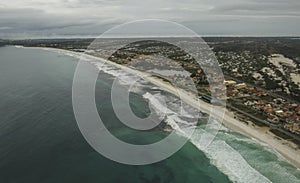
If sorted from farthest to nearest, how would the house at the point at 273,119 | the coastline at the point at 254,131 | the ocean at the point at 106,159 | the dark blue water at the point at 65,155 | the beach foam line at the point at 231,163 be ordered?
the house at the point at 273,119 → the coastline at the point at 254,131 → the beach foam line at the point at 231,163 → the ocean at the point at 106,159 → the dark blue water at the point at 65,155

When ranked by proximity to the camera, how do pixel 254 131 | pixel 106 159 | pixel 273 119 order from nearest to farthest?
pixel 106 159, pixel 254 131, pixel 273 119

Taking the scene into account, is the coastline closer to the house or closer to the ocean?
the ocean

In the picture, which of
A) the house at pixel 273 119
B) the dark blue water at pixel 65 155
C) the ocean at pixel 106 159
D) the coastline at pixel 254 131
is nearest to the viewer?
the dark blue water at pixel 65 155

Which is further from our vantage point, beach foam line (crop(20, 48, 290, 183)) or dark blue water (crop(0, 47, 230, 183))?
beach foam line (crop(20, 48, 290, 183))

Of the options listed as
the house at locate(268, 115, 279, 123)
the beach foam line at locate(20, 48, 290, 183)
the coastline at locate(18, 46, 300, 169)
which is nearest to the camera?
the beach foam line at locate(20, 48, 290, 183)

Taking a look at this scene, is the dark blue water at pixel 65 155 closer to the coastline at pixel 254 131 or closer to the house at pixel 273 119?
the coastline at pixel 254 131

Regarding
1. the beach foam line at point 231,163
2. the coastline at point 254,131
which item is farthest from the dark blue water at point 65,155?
the coastline at point 254,131

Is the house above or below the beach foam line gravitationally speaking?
above

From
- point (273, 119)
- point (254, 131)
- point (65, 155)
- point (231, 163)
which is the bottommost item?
point (231, 163)

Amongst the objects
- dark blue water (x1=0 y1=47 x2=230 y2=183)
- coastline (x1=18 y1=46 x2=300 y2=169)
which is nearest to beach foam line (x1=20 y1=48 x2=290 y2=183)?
dark blue water (x1=0 y1=47 x2=230 y2=183)

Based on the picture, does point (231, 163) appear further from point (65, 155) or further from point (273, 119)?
point (65, 155)

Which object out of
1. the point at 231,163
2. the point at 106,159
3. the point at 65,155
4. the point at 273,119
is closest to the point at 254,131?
the point at 273,119

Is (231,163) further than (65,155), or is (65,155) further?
(65,155)
